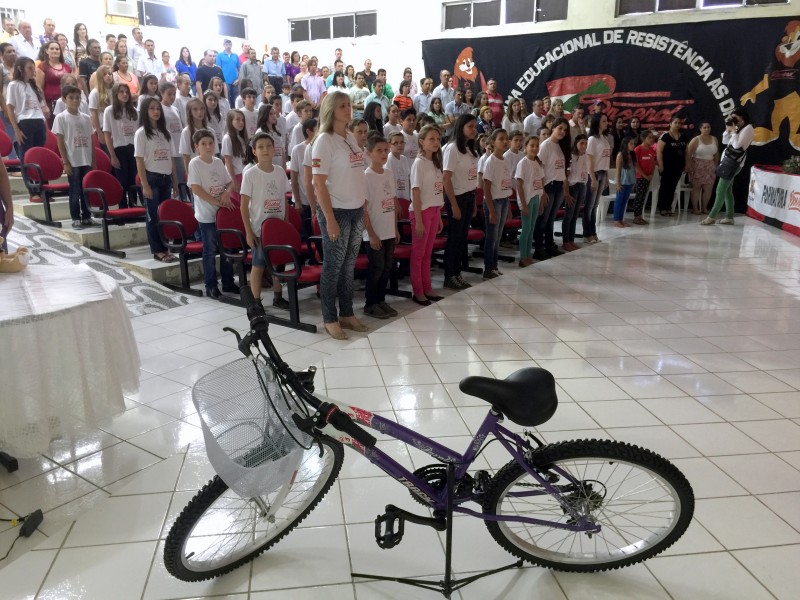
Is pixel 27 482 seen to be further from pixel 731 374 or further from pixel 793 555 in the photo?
pixel 731 374

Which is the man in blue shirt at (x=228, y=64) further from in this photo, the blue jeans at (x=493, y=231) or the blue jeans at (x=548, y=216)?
the blue jeans at (x=493, y=231)

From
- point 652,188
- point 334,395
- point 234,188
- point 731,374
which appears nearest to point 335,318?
point 334,395

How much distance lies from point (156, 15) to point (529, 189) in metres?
11.5

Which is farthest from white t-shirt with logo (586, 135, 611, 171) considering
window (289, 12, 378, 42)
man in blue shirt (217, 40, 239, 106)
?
window (289, 12, 378, 42)

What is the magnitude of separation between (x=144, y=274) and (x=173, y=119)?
194 centimetres

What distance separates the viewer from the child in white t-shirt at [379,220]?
4.46 metres

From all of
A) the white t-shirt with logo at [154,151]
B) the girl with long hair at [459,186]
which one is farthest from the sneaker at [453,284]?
the white t-shirt with logo at [154,151]

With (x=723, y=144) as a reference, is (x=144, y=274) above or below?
below

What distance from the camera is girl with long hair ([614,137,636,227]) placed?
9258mm

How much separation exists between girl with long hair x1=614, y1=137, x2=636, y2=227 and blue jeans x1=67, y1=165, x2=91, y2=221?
7194 millimetres

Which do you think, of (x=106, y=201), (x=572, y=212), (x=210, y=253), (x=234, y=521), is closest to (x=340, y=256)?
(x=210, y=253)

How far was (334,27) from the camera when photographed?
582 inches

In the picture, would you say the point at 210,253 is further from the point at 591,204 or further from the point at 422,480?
the point at 591,204

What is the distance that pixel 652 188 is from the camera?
31.9 ft
